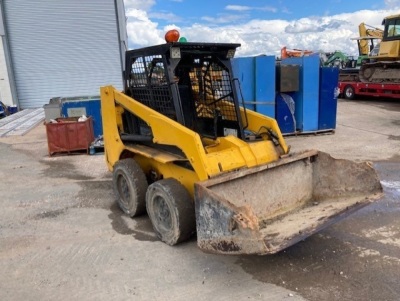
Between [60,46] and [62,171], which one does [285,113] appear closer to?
[62,171]

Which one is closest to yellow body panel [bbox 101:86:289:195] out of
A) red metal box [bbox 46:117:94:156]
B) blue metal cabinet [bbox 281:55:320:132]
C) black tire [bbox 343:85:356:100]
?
red metal box [bbox 46:117:94:156]

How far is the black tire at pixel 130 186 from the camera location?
4930mm

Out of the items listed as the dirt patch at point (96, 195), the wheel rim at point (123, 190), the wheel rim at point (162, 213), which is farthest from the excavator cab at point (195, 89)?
the dirt patch at point (96, 195)

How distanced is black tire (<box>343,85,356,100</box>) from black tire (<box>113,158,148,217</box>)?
17613 millimetres

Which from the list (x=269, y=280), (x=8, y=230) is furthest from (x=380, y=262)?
(x=8, y=230)

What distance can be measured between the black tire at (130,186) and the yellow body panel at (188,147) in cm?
20

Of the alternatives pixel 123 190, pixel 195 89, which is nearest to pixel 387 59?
pixel 195 89

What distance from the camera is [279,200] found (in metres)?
4.31

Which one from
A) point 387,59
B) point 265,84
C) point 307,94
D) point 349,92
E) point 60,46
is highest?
point 60,46

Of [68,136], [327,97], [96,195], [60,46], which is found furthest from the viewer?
[60,46]

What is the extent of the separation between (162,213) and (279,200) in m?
1.34

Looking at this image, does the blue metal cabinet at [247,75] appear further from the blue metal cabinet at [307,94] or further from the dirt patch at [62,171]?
the dirt patch at [62,171]

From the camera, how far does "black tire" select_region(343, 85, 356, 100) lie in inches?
790

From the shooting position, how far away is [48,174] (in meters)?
7.55
